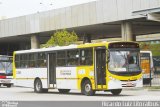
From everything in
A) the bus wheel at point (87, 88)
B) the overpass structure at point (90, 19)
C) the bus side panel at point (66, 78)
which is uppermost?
the overpass structure at point (90, 19)

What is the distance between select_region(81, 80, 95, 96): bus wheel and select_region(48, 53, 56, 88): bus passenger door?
3214 mm

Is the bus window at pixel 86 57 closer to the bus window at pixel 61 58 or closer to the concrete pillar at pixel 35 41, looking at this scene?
the bus window at pixel 61 58

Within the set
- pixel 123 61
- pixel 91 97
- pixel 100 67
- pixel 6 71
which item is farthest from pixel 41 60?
pixel 6 71

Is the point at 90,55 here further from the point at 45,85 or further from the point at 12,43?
the point at 12,43

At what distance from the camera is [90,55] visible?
26.0 m

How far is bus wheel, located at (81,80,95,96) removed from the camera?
25.8 m

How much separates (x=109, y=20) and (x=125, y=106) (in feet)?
97.1

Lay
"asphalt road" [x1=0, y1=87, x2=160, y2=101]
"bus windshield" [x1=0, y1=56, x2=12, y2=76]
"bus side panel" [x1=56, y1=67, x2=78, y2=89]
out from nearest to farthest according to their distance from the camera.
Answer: "asphalt road" [x1=0, y1=87, x2=160, y2=101]
"bus side panel" [x1=56, y1=67, x2=78, y2=89]
"bus windshield" [x1=0, y1=56, x2=12, y2=76]

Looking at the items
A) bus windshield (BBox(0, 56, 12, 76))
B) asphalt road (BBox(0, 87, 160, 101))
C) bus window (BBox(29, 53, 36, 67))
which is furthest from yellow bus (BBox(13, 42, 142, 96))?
bus windshield (BBox(0, 56, 12, 76))

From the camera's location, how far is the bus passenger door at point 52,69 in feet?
96.2

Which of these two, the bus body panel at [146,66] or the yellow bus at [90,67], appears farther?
the bus body panel at [146,66]

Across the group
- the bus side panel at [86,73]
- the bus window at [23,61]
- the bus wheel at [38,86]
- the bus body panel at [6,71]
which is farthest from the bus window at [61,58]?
the bus body panel at [6,71]

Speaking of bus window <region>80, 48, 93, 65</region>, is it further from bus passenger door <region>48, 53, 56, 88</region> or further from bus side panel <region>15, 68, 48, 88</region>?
bus side panel <region>15, 68, 48, 88</region>

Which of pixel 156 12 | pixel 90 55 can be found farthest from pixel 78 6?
pixel 90 55
